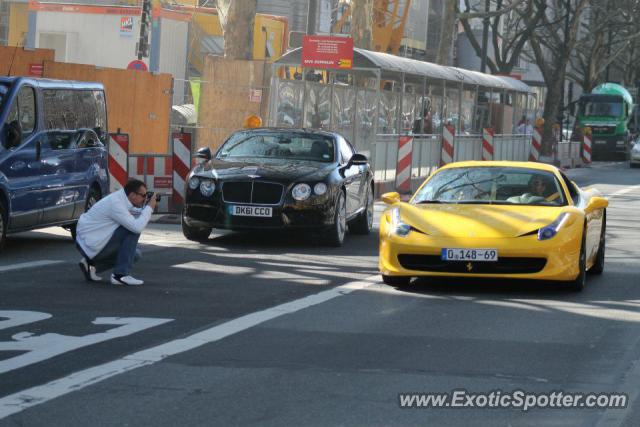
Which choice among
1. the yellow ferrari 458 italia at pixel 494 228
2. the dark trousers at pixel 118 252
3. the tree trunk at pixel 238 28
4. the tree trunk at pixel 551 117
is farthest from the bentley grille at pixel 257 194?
the tree trunk at pixel 551 117

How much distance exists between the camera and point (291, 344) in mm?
9203

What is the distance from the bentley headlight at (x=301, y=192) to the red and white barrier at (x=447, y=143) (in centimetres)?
1608

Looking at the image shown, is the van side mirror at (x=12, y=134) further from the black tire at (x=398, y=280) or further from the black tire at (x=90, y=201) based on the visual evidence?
the black tire at (x=398, y=280)

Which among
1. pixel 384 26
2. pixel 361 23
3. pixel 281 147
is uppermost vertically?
pixel 384 26

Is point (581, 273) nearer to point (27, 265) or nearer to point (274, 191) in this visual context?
point (274, 191)

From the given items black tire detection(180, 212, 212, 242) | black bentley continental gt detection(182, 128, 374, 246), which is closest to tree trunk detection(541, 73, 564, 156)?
black bentley continental gt detection(182, 128, 374, 246)

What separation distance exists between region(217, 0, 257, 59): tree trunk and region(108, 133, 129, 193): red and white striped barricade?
12937 mm

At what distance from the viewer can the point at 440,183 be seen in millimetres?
13820

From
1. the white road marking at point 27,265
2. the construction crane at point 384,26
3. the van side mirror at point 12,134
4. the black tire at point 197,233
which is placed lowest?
the white road marking at point 27,265

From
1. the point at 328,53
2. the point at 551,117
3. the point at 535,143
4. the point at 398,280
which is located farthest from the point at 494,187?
the point at 551,117

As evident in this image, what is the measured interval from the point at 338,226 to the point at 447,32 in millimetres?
32242

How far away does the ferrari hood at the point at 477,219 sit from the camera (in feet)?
40.5

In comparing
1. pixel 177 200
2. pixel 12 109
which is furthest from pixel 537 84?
pixel 12 109

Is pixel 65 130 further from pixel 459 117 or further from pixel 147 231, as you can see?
pixel 459 117
